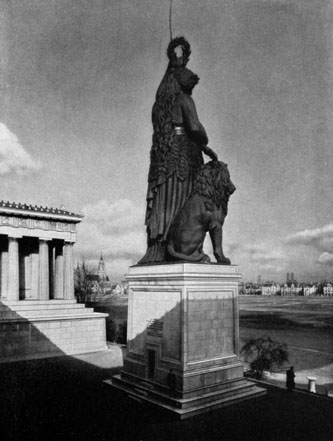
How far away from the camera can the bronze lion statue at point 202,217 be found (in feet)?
35.4

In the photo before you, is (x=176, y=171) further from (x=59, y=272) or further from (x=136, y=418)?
(x=59, y=272)

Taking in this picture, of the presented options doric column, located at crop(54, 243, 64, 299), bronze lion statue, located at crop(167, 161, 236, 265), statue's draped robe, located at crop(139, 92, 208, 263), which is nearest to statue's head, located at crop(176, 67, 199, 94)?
statue's draped robe, located at crop(139, 92, 208, 263)

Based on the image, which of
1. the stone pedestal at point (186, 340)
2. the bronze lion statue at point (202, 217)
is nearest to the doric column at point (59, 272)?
the stone pedestal at point (186, 340)

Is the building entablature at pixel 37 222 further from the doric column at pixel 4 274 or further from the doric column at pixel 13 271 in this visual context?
the doric column at pixel 4 274

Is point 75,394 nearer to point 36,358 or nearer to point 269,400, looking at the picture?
point 269,400

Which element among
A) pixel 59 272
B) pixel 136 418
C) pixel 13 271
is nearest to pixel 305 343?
pixel 59 272

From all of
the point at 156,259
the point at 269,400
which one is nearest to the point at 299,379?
the point at 269,400

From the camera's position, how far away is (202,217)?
1098cm

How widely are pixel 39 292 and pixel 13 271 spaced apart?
2.07 meters

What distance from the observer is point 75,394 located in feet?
37.2

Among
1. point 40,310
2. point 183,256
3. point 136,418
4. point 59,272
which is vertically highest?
point 183,256

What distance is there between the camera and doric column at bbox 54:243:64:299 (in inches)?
962

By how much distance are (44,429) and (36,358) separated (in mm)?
12568

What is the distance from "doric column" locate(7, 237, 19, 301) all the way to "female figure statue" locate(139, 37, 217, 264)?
1312 cm
